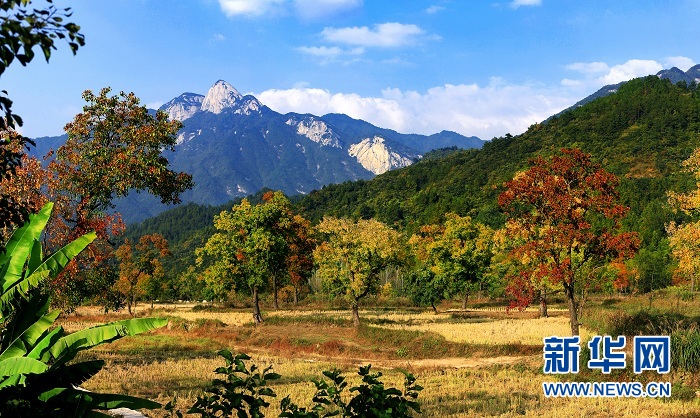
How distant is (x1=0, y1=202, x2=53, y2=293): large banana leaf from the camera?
8.13m

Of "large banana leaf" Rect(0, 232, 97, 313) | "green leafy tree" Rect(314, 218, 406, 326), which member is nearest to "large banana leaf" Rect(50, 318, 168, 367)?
"large banana leaf" Rect(0, 232, 97, 313)

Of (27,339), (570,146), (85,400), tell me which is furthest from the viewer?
(570,146)

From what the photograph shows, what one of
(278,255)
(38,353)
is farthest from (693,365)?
(278,255)

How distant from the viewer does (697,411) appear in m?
15.0

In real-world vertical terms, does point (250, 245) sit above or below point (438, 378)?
above

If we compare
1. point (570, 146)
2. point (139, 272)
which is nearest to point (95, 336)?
point (139, 272)

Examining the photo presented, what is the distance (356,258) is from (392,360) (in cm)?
1302

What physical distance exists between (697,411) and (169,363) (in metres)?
21.4

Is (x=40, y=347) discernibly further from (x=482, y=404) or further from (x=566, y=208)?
(x=566, y=208)

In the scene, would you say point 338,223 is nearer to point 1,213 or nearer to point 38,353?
point 38,353

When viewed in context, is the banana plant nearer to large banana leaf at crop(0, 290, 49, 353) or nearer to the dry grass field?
large banana leaf at crop(0, 290, 49, 353)

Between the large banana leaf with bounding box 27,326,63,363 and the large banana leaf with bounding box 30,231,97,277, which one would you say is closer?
the large banana leaf with bounding box 27,326,63,363

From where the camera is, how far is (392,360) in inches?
1134

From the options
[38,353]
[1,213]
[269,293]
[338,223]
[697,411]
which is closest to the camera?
[1,213]
